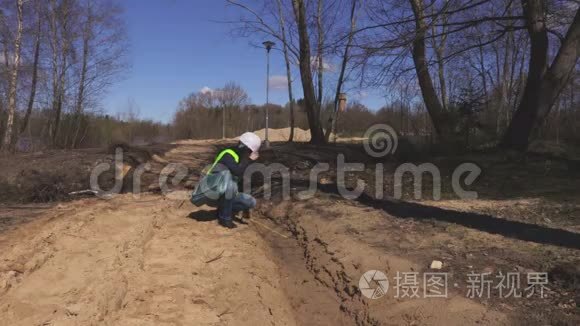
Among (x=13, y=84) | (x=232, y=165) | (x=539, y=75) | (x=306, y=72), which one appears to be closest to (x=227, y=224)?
(x=232, y=165)

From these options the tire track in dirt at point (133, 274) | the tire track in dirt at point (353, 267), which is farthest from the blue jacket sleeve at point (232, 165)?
the tire track in dirt at point (353, 267)

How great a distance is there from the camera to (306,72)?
1848cm

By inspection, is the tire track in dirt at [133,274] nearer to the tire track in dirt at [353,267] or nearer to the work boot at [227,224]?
the work boot at [227,224]

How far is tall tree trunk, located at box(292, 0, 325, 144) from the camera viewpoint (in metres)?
18.4

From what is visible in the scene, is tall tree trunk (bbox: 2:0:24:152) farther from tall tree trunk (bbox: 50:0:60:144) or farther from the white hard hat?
the white hard hat

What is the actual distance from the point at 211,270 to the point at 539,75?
1014 cm

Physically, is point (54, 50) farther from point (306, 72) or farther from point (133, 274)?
point (133, 274)

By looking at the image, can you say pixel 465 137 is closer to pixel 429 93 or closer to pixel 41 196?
pixel 429 93

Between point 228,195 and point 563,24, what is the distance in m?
9.62

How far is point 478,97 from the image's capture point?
591 inches

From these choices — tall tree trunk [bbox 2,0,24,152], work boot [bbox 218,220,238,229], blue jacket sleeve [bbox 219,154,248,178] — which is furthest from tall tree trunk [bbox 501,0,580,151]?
tall tree trunk [bbox 2,0,24,152]

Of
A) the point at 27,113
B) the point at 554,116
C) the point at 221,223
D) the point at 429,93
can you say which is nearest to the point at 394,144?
the point at 429,93

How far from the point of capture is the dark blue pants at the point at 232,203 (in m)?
7.73

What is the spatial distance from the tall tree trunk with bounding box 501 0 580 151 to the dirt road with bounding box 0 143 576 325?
6.72 metres
